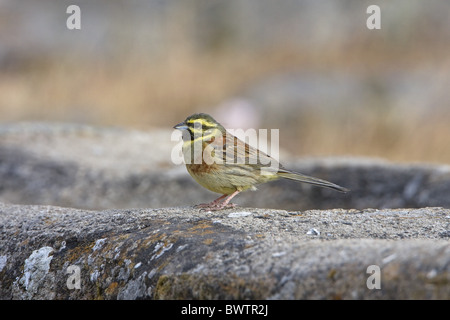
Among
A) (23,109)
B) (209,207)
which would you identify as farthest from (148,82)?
(209,207)

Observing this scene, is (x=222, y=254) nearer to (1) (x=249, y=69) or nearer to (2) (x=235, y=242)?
(2) (x=235, y=242)

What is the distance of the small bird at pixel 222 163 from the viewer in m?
4.34

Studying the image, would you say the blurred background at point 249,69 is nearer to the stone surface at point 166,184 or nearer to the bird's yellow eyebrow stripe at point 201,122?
the stone surface at point 166,184

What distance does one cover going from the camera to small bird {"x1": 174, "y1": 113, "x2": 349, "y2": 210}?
4.34 meters

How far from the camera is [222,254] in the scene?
9.03 feet

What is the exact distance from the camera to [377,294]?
7.44ft

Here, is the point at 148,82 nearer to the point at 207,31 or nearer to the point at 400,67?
the point at 207,31

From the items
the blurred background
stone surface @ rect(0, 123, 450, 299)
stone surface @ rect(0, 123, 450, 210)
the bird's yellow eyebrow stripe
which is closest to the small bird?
the bird's yellow eyebrow stripe

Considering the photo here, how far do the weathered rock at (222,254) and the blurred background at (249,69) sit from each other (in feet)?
20.0

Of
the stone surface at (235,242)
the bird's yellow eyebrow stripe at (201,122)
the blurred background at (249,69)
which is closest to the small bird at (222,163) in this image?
the bird's yellow eyebrow stripe at (201,122)

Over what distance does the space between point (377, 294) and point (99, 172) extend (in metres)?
4.28

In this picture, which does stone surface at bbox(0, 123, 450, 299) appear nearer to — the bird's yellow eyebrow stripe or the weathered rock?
the weathered rock

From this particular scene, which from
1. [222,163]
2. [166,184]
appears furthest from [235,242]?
[166,184]

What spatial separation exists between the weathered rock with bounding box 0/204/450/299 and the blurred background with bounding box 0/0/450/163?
6.09 m
